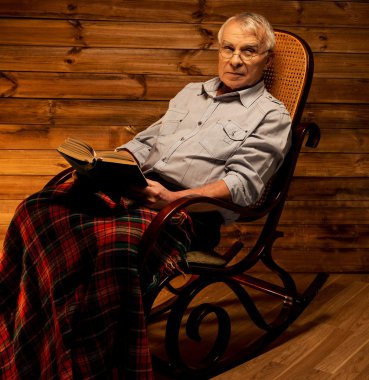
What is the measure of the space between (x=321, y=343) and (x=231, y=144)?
2.77 ft

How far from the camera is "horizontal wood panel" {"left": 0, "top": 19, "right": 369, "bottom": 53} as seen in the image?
2.88 metres

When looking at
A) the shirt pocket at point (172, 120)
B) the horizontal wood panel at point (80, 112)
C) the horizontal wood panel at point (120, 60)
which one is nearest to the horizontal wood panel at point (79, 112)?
the horizontal wood panel at point (80, 112)

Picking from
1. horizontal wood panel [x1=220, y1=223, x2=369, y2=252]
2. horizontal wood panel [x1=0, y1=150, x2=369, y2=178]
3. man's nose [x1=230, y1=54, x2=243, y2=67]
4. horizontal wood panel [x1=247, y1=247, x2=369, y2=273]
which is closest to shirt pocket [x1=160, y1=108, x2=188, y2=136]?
man's nose [x1=230, y1=54, x2=243, y2=67]

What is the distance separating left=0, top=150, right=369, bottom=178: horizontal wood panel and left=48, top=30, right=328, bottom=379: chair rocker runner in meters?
0.60

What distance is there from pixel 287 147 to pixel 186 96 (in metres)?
0.46

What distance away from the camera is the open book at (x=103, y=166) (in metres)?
1.84

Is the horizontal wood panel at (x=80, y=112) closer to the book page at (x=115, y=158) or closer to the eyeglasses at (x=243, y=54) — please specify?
the eyeglasses at (x=243, y=54)

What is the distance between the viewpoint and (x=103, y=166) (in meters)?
1.85

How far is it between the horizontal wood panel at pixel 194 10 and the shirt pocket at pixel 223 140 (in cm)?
82

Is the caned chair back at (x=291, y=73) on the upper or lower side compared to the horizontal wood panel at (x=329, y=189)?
upper

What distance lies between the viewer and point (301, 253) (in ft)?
10.6

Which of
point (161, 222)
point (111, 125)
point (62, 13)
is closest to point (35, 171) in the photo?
point (111, 125)

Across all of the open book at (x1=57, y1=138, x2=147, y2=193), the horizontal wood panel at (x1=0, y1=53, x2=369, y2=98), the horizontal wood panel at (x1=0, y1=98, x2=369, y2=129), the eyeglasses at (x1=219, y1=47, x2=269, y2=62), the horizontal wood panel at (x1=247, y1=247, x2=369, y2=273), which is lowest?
the horizontal wood panel at (x1=247, y1=247, x2=369, y2=273)

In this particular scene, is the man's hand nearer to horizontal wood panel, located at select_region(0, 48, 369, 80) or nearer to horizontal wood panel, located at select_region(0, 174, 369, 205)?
horizontal wood panel, located at select_region(0, 48, 369, 80)
